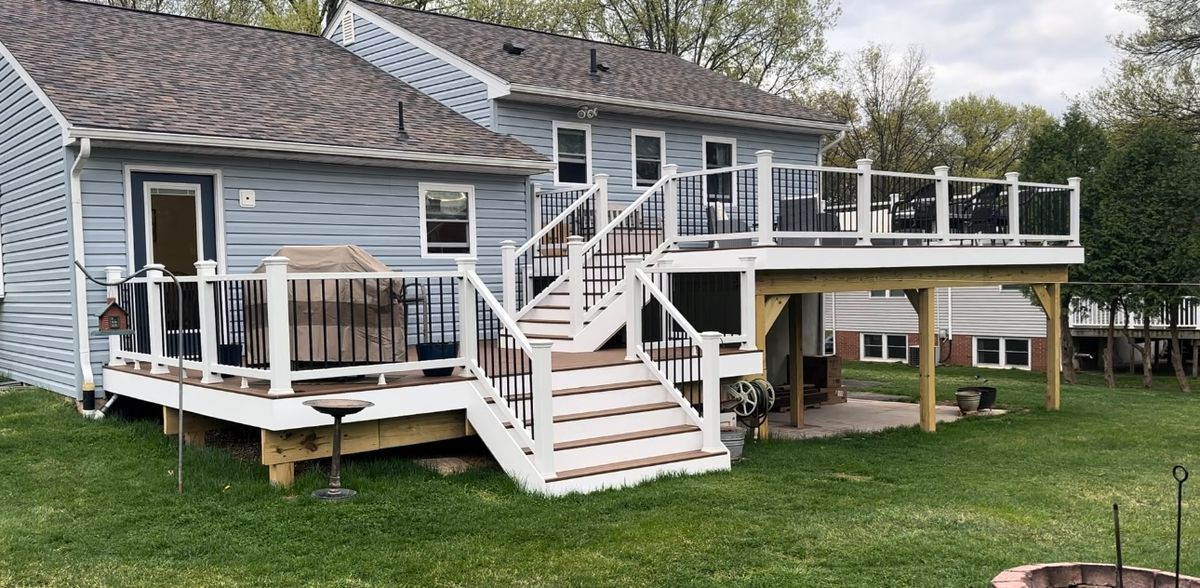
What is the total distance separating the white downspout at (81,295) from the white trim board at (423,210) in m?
3.74

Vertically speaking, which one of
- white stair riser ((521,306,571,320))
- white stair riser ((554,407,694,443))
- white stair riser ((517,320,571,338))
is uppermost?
white stair riser ((521,306,571,320))

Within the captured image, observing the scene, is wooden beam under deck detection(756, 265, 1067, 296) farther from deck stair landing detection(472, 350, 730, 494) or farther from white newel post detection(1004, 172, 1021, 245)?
deck stair landing detection(472, 350, 730, 494)

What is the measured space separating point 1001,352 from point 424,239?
818 inches

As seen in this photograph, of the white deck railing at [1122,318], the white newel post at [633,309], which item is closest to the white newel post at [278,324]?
the white newel post at [633,309]

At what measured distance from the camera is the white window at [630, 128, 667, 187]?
15008 mm

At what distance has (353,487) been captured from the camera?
7527mm

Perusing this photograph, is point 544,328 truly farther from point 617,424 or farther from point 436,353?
point 436,353

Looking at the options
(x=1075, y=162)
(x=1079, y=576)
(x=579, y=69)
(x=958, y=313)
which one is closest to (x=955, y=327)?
(x=958, y=313)

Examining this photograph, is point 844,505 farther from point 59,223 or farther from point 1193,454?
point 59,223

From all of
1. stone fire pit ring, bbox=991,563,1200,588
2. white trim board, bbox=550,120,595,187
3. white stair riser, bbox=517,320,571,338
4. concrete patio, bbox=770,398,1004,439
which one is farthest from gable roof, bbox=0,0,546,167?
stone fire pit ring, bbox=991,563,1200,588

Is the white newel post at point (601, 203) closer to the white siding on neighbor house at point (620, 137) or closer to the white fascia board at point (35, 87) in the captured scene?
the white siding on neighbor house at point (620, 137)

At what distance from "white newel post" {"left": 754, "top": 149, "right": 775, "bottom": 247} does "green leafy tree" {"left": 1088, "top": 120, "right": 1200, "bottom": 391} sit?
13.6 m

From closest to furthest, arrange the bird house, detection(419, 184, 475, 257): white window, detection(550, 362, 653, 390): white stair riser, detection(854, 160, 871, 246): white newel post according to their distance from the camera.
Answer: the bird house < detection(550, 362, 653, 390): white stair riser < detection(854, 160, 871, 246): white newel post < detection(419, 184, 475, 257): white window

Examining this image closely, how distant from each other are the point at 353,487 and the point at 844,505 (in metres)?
3.57
